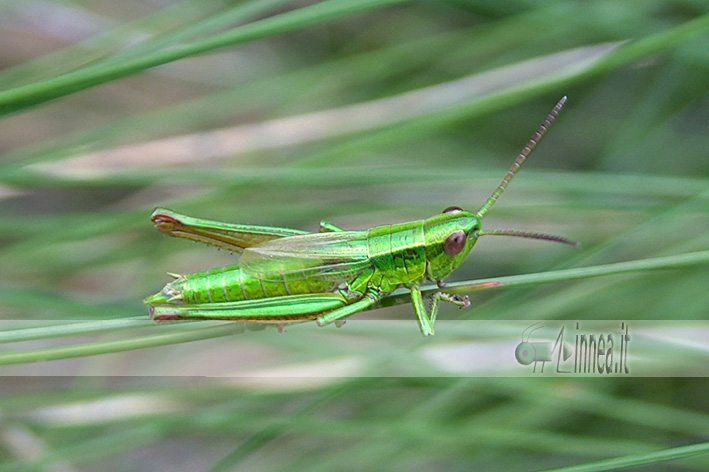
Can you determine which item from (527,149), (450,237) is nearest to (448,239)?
(450,237)

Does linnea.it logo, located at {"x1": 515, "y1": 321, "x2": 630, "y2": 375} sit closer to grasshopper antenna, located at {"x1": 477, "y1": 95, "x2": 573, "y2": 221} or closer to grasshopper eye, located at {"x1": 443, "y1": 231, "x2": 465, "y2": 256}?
grasshopper eye, located at {"x1": 443, "y1": 231, "x2": 465, "y2": 256}

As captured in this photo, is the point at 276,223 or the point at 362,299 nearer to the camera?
the point at 362,299

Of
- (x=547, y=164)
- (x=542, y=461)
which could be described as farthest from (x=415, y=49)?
(x=542, y=461)

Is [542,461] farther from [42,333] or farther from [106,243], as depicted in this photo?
[106,243]

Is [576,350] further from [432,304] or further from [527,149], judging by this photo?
[527,149]

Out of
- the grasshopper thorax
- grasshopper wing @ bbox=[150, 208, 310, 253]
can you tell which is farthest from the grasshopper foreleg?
grasshopper wing @ bbox=[150, 208, 310, 253]

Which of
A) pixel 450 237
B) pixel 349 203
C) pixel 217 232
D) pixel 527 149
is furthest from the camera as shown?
pixel 349 203

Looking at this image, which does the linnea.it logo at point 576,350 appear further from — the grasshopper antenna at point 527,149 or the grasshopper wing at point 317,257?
the grasshopper wing at point 317,257
